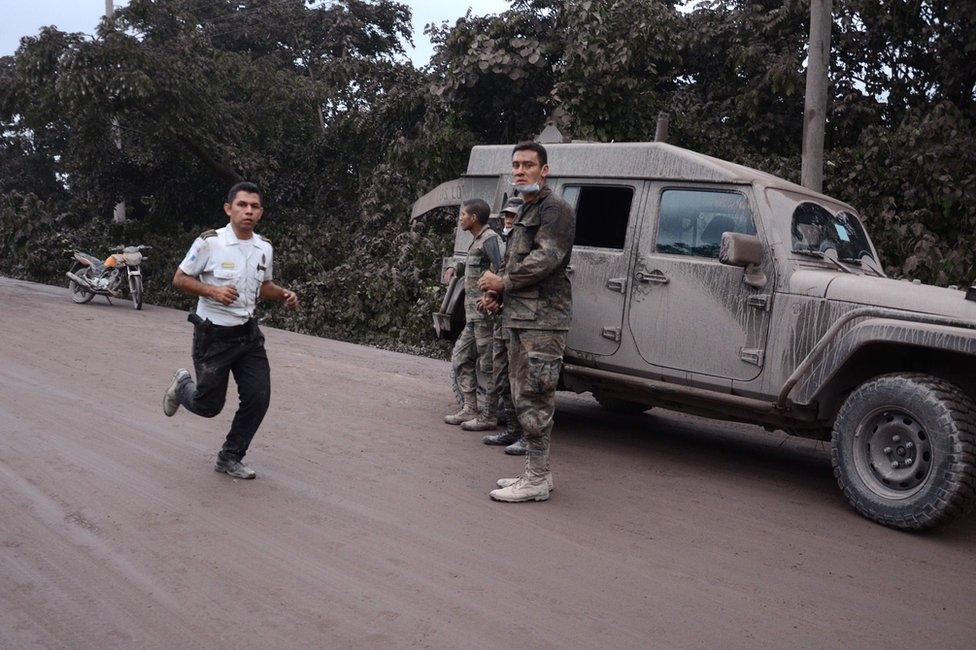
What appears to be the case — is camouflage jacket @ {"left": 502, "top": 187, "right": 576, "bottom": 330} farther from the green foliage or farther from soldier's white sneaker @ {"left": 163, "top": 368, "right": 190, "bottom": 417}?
the green foliage

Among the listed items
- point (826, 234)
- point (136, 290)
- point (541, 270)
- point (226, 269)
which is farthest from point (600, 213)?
point (136, 290)

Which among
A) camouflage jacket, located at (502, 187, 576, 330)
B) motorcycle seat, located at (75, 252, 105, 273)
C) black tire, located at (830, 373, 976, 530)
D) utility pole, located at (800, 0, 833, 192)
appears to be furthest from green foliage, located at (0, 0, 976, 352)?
camouflage jacket, located at (502, 187, 576, 330)

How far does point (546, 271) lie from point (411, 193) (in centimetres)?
1145

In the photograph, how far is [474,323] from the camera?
7148 millimetres

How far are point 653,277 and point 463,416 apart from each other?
79.5 inches

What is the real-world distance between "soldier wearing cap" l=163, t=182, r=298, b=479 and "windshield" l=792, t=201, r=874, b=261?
327 centimetres

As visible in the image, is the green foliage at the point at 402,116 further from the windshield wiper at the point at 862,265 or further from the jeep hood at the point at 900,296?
the jeep hood at the point at 900,296

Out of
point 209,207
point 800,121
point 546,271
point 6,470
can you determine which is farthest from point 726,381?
point 209,207

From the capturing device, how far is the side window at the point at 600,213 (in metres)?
6.57

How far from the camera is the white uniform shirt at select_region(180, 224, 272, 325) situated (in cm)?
518

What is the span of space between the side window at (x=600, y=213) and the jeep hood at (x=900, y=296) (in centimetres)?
162

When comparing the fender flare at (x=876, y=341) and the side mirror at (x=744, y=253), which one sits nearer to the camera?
the fender flare at (x=876, y=341)

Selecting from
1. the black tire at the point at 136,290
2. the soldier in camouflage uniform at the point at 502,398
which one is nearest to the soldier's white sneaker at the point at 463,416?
the soldier in camouflage uniform at the point at 502,398

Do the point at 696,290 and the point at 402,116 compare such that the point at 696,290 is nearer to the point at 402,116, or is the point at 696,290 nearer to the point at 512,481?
the point at 512,481
